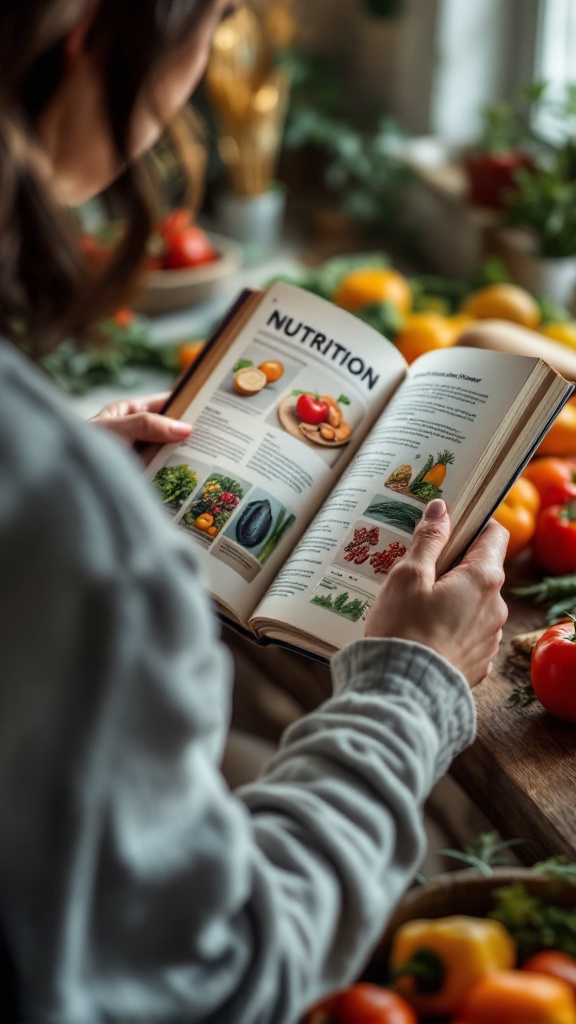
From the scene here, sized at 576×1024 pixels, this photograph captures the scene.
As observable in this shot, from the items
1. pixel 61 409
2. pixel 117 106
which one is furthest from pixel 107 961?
pixel 117 106

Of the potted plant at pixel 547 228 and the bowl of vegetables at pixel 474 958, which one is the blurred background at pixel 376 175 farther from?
the bowl of vegetables at pixel 474 958

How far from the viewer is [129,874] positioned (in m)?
0.44

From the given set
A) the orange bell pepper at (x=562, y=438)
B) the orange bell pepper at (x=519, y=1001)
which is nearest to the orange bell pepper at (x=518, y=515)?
the orange bell pepper at (x=562, y=438)

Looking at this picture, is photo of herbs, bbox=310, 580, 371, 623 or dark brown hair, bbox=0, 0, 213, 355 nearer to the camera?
dark brown hair, bbox=0, 0, 213, 355

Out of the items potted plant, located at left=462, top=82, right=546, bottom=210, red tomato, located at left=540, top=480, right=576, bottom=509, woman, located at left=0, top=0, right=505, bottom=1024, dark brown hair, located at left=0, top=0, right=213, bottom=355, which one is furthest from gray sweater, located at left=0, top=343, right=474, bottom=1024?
potted plant, located at left=462, top=82, right=546, bottom=210

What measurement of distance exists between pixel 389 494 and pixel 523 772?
24 centimetres

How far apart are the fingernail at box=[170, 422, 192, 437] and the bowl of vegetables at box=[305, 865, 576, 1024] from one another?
1.48 ft

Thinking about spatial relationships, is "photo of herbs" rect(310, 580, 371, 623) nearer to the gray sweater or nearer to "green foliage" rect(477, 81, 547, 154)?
the gray sweater

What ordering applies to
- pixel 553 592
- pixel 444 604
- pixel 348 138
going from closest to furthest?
pixel 444 604 < pixel 553 592 < pixel 348 138

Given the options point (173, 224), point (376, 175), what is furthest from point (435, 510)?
point (376, 175)

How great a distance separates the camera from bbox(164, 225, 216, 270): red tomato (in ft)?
5.82

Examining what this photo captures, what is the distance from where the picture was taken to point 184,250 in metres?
1.77

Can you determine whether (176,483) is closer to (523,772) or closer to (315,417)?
(315,417)

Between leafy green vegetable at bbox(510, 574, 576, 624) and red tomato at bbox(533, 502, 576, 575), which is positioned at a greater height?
red tomato at bbox(533, 502, 576, 575)
